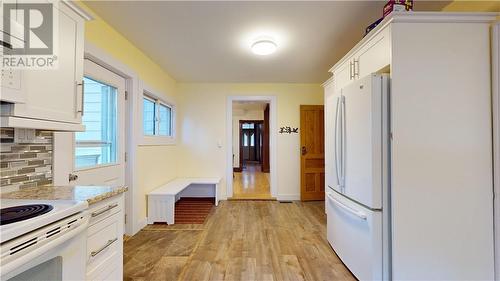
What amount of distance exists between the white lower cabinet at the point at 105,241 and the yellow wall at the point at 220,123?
307cm

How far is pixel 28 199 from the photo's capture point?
120cm

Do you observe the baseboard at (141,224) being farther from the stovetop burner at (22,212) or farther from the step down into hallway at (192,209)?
the stovetop burner at (22,212)

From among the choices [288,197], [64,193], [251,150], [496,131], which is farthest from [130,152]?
[251,150]

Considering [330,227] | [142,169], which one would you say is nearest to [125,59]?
[142,169]

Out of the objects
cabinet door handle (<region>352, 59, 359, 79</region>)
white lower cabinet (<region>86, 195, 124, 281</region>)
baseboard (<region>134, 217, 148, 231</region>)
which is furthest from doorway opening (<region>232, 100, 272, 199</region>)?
white lower cabinet (<region>86, 195, 124, 281</region>)

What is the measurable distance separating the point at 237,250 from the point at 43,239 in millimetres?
1886

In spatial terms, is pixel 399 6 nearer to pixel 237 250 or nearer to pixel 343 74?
pixel 343 74

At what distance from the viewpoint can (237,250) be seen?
2443 mm

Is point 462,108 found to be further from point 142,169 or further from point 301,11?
point 142,169

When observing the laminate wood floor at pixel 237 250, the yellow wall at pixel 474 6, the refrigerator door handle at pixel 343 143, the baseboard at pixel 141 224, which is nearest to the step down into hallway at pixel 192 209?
the laminate wood floor at pixel 237 250

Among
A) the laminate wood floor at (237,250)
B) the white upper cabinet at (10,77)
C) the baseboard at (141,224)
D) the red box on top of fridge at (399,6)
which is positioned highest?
the red box on top of fridge at (399,6)

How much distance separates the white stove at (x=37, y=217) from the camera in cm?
78

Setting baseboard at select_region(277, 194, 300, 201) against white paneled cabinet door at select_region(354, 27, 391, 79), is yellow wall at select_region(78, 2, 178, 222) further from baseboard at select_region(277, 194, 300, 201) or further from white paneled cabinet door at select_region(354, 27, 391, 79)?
white paneled cabinet door at select_region(354, 27, 391, 79)

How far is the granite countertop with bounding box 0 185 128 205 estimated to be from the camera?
124 cm
